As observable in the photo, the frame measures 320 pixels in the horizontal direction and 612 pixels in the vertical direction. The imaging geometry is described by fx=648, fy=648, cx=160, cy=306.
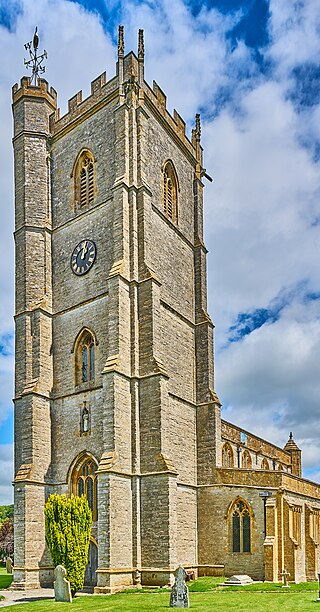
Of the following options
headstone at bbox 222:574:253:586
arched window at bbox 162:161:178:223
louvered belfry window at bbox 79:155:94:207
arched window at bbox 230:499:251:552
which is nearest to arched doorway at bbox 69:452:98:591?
headstone at bbox 222:574:253:586

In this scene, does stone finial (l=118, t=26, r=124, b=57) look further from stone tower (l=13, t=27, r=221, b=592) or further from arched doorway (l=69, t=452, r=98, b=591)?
arched doorway (l=69, t=452, r=98, b=591)

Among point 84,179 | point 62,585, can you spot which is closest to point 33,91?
point 84,179

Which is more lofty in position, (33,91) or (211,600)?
(33,91)

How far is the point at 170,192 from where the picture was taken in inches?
1347

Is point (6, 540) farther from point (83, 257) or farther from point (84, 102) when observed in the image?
point (84, 102)

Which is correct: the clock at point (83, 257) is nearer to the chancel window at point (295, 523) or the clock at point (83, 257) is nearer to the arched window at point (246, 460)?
the chancel window at point (295, 523)

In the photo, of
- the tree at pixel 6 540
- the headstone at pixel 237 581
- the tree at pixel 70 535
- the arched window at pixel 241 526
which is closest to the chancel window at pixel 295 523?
the arched window at pixel 241 526

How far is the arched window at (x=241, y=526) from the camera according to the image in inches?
1118

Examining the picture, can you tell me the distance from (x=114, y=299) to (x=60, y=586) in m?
11.4

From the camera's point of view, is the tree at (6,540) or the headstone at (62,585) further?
the tree at (6,540)

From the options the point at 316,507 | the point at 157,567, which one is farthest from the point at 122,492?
the point at 316,507

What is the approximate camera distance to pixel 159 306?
2888 cm

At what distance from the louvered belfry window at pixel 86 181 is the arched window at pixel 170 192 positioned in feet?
12.3

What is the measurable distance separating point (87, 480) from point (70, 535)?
496 centimetres
